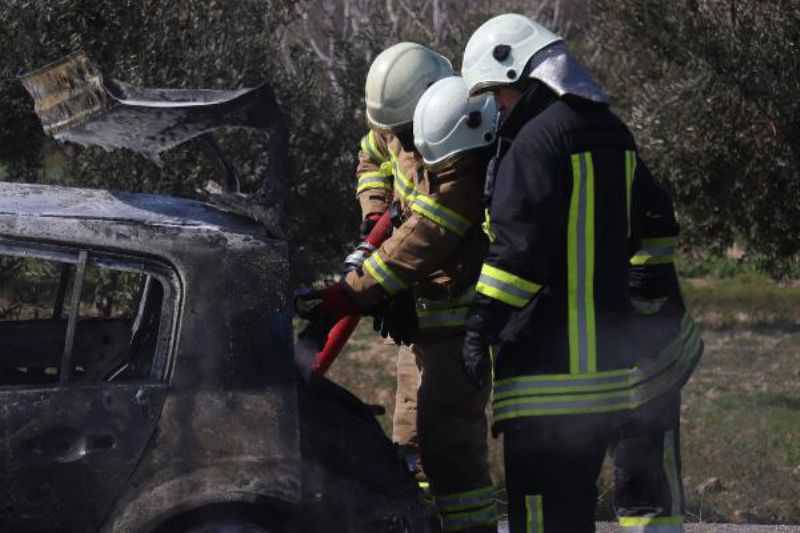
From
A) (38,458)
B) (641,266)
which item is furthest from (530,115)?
(38,458)

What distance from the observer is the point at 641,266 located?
16.5 ft

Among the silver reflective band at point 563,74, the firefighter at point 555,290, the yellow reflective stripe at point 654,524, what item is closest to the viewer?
the firefighter at point 555,290

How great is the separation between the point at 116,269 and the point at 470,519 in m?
1.71

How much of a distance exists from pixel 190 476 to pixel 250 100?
113 cm

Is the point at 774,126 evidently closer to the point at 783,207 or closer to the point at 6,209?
the point at 783,207

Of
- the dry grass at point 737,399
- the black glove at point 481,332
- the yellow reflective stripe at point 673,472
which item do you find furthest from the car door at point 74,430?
the dry grass at point 737,399

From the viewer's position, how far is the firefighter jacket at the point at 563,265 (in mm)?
4395

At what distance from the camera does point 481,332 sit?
14.7 feet

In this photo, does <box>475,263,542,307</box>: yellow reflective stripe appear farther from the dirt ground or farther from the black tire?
the dirt ground

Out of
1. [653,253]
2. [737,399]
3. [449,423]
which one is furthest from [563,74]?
[737,399]

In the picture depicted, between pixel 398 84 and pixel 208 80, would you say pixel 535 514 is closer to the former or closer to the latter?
pixel 398 84

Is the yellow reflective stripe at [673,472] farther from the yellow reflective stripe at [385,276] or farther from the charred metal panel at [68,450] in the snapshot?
the charred metal panel at [68,450]

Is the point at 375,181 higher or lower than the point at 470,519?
higher

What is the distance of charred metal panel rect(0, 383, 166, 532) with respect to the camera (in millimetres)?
4168
